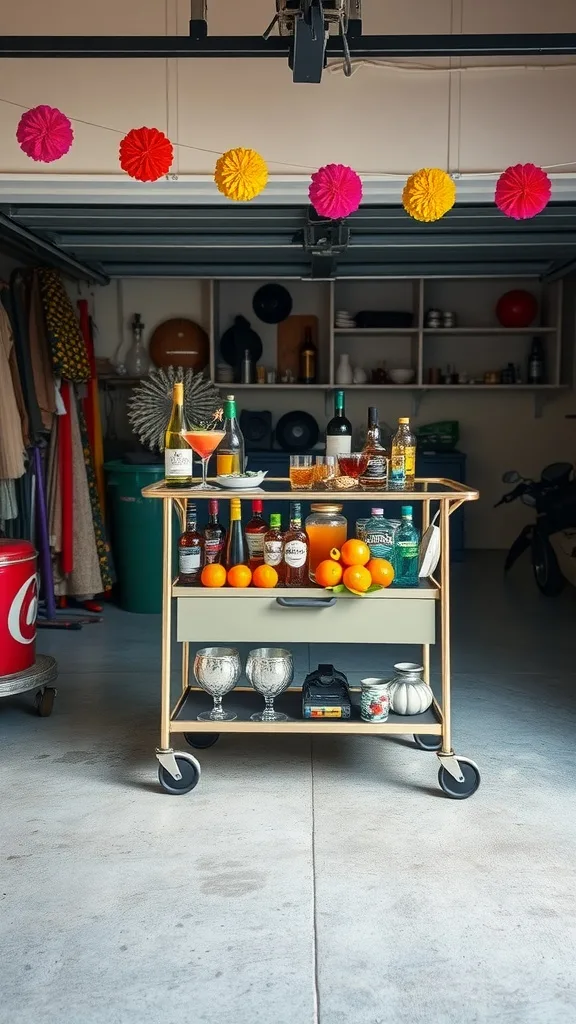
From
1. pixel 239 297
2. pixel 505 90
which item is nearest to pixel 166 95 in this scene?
pixel 505 90

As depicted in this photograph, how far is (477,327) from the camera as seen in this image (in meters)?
8.13

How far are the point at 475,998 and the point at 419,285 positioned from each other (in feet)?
22.2

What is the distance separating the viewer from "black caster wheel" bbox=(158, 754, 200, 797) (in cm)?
317

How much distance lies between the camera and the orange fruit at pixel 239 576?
3174 mm

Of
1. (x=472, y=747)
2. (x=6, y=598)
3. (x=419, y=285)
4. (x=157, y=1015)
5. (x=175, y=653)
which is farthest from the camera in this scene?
(x=419, y=285)

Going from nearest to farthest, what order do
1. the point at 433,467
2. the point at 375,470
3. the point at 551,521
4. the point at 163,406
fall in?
the point at 375,470 → the point at 163,406 → the point at 551,521 → the point at 433,467

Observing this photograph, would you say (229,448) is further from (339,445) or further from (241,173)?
(241,173)

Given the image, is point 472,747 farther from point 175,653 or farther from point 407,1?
point 407,1

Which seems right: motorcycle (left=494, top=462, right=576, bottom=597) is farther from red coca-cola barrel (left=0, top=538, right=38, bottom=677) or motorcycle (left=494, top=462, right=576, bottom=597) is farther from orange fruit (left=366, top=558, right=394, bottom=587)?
red coca-cola barrel (left=0, top=538, right=38, bottom=677)

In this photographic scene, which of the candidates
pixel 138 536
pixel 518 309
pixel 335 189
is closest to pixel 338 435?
pixel 335 189

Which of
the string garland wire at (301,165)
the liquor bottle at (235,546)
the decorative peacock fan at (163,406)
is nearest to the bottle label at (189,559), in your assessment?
the liquor bottle at (235,546)

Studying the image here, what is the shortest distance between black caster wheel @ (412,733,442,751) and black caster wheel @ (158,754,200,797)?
95 centimetres

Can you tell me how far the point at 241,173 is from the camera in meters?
3.10

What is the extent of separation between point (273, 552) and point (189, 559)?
0.30 meters
